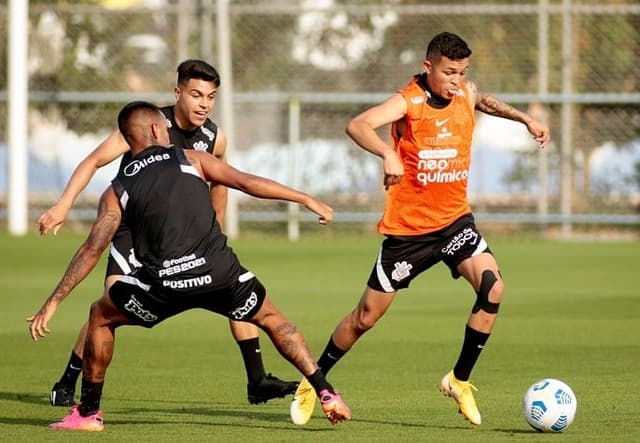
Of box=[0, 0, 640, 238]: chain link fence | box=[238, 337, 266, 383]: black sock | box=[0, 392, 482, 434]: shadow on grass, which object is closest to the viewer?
box=[0, 392, 482, 434]: shadow on grass

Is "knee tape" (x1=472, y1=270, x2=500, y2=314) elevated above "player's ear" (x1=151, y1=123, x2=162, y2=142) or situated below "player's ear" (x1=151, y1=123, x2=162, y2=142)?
below

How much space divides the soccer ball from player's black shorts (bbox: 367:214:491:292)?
1.39 metres

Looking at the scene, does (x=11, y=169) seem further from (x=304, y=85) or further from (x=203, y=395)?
(x=203, y=395)

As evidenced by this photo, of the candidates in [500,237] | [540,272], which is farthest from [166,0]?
[540,272]

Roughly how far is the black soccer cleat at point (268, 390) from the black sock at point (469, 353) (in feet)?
3.78

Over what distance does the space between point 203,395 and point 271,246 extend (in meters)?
14.1

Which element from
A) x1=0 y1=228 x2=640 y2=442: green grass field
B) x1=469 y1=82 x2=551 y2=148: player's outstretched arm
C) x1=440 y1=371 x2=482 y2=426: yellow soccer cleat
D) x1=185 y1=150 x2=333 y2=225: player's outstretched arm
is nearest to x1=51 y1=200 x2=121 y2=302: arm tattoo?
x1=185 y1=150 x2=333 y2=225: player's outstretched arm

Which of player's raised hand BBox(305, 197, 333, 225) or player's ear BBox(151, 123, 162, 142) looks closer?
player's raised hand BBox(305, 197, 333, 225)

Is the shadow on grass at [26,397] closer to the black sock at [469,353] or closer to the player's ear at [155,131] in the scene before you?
the player's ear at [155,131]

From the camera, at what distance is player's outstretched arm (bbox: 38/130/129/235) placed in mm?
9008

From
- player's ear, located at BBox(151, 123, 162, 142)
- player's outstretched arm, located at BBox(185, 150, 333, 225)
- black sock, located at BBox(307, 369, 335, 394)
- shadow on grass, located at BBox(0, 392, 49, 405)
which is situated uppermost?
player's ear, located at BBox(151, 123, 162, 142)

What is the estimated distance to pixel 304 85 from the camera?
2723cm

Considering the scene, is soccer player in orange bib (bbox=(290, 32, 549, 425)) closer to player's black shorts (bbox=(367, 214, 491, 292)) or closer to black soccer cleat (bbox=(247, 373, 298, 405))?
player's black shorts (bbox=(367, 214, 491, 292))

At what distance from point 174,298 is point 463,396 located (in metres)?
1.84
